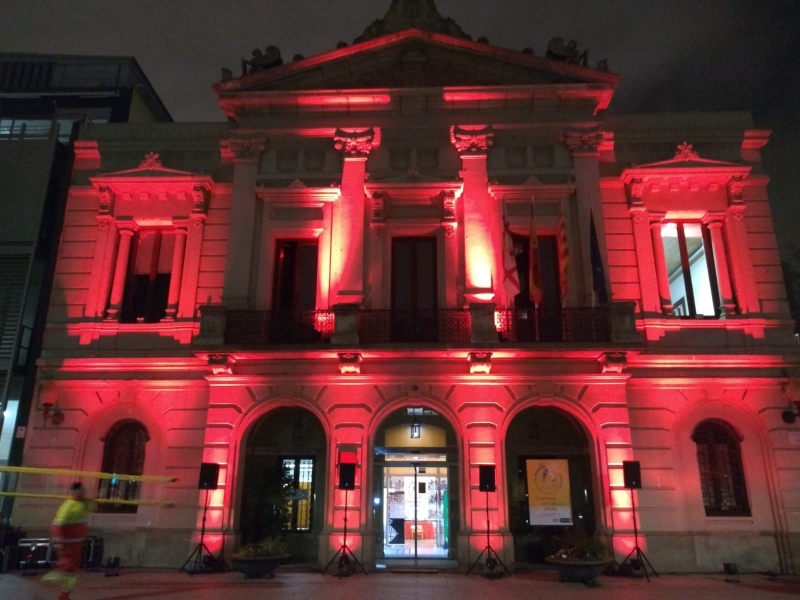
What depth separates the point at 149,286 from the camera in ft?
53.7

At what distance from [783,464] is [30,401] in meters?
18.3

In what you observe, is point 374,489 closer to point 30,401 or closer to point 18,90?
point 30,401

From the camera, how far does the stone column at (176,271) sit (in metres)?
15.8

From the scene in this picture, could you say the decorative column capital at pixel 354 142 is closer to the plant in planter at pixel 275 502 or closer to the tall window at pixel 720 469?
the plant in planter at pixel 275 502

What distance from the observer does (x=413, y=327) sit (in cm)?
1478

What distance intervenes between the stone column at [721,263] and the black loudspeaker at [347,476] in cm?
→ 990

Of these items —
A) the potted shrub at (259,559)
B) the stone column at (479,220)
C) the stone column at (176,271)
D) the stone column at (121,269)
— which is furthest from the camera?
the stone column at (121,269)

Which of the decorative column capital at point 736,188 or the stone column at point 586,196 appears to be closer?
the stone column at point 586,196

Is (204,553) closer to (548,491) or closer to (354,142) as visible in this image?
(548,491)

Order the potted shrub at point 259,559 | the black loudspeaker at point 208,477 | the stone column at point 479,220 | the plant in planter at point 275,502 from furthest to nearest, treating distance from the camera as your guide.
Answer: the stone column at point 479,220 < the plant in planter at point 275,502 < the black loudspeaker at point 208,477 < the potted shrub at point 259,559

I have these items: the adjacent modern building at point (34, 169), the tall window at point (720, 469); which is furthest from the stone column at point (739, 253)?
the adjacent modern building at point (34, 169)

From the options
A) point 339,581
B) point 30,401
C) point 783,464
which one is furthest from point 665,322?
point 30,401

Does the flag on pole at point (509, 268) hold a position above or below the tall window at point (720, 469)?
above

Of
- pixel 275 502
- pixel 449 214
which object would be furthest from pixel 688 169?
pixel 275 502
